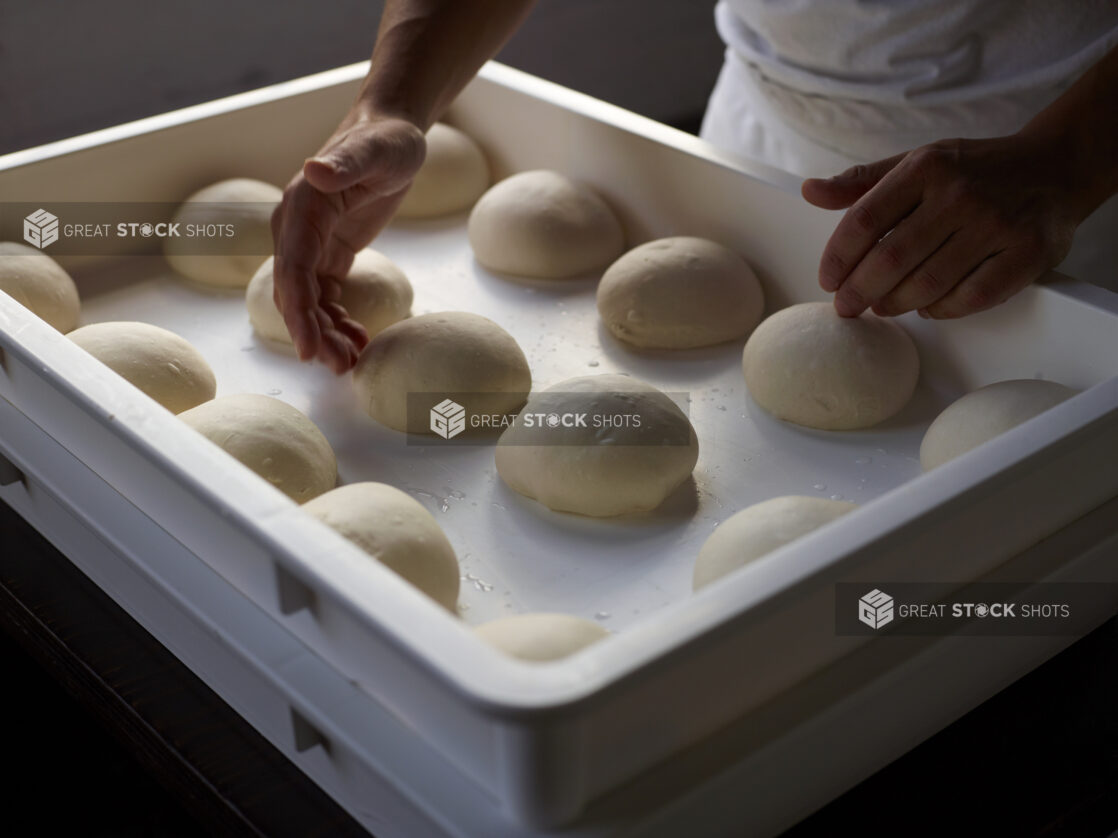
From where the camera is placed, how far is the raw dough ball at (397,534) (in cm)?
97

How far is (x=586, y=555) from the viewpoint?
1144 millimetres

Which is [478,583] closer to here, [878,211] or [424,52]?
[878,211]

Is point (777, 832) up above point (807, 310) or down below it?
below

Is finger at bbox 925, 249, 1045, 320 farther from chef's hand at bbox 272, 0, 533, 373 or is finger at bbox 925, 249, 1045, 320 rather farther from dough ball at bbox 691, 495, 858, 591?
chef's hand at bbox 272, 0, 533, 373

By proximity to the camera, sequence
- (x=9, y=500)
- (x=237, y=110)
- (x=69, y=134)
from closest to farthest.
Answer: (x=9, y=500)
(x=237, y=110)
(x=69, y=134)

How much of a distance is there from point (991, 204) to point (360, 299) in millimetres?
812

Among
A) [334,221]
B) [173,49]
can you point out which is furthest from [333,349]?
[173,49]

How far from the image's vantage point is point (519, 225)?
1.61 m

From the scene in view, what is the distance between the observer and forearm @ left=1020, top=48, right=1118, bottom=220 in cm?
120

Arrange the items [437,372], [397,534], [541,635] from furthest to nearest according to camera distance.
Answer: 1. [437,372]
2. [397,534]
3. [541,635]

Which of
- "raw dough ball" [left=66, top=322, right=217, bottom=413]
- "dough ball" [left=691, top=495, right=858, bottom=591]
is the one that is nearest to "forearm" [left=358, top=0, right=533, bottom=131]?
"raw dough ball" [left=66, top=322, right=217, bottom=413]

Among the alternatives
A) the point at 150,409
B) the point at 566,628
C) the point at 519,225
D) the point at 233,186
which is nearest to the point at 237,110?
the point at 233,186

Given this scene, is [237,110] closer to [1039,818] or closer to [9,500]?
[9,500]

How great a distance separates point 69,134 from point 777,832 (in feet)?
7.20
